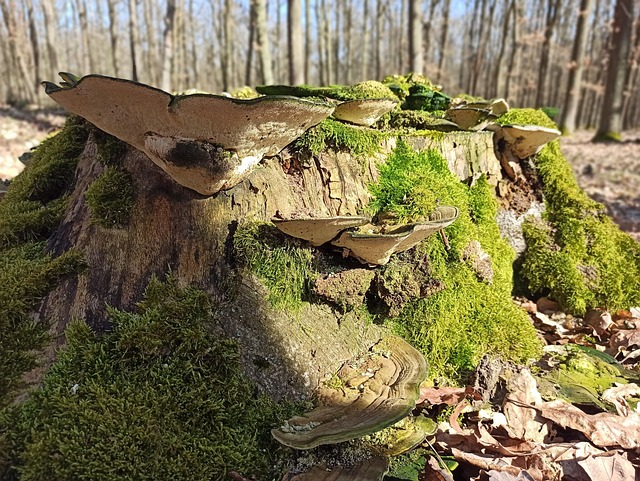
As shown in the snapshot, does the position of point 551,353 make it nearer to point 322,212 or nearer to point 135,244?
point 322,212

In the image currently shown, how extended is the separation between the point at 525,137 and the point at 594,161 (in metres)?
11.6

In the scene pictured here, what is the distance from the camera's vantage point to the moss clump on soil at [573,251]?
147 inches

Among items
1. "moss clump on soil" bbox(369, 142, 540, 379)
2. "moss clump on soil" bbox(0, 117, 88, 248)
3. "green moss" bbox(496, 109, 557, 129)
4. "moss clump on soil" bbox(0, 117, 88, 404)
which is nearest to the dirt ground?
"green moss" bbox(496, 109, 557, 129)

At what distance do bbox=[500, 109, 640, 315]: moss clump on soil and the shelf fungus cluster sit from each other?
72.7 inches

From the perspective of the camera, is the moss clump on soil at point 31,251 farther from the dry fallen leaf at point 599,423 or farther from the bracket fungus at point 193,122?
the dry fallen leaf at point 599,423

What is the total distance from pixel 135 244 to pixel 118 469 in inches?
41.7

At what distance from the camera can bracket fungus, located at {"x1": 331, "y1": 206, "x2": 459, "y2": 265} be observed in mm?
2107

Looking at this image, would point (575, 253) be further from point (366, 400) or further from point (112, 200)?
point (112, 200)

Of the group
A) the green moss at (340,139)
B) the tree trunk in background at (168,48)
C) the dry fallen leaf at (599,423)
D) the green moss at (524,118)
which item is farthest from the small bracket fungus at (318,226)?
the tree trunk in background at (168,48)

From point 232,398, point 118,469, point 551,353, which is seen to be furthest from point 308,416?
point 551,353

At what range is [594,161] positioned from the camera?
43.3 feet

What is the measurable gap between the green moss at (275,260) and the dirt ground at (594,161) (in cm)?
546

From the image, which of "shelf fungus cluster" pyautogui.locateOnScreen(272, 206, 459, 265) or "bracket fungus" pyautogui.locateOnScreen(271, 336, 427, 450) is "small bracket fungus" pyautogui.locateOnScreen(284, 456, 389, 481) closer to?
"bracket fungus" pyautogui.locateOnScreen(271, 336, 427, 450)

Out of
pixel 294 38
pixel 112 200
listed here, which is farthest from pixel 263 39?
pixel 112 200
